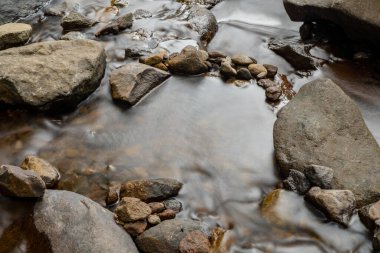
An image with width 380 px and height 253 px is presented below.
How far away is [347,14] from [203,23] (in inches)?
73.2

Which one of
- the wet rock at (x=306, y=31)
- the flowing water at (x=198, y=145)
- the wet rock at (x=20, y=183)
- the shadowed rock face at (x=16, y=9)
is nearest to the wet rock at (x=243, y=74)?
the flowing water at (x=198, y=145)

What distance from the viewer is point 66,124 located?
3994 millimetres

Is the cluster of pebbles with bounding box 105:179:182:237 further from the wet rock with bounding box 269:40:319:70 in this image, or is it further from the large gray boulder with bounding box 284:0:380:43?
the large gray boulder with bounding box 284:0:380:43

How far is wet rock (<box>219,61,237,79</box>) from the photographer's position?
4.72 meters

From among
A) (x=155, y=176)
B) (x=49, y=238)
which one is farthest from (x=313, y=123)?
(x=49, y=238)

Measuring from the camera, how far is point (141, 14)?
19.5 feet

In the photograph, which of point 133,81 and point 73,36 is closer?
point 133,81

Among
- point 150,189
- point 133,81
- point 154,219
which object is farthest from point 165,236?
point 133,81

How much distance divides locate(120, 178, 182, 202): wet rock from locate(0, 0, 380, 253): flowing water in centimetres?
13

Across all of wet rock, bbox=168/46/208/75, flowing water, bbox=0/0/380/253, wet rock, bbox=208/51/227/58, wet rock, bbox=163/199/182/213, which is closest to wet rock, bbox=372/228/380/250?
flowing water, bbox=0/0/380/253

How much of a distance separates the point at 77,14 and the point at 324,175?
3.98 meters

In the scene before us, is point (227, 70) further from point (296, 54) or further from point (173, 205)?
point (173, 205)

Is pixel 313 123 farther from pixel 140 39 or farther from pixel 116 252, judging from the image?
pixel 140 39

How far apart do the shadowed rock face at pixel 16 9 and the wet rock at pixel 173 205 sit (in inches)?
154
